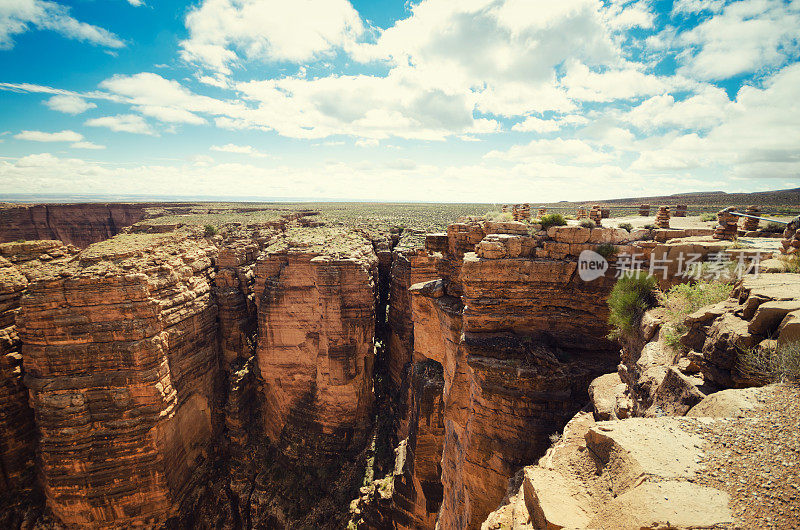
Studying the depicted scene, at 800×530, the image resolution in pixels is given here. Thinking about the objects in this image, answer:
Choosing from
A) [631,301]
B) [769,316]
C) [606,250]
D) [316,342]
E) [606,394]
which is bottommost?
[316,342]

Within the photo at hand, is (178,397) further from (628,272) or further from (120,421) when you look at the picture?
(628,272)

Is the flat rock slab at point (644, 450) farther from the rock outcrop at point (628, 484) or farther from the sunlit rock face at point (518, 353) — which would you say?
the sunlit rock face at point (518, 353)

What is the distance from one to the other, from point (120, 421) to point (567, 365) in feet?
61.3

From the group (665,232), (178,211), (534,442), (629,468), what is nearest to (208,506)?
(534,442)

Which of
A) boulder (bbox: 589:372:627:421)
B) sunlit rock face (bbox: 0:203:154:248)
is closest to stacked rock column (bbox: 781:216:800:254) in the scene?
boulder (bbox: 589:372:627:421)

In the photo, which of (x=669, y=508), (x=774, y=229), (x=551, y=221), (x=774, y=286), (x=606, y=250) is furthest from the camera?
(x=774, y=229)

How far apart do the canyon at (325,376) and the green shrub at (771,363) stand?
0.18 metres

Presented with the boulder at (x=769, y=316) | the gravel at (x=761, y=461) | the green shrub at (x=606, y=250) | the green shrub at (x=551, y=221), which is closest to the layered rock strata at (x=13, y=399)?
the green shrub at (x=551, y=221)

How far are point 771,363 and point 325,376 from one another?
62.6ft

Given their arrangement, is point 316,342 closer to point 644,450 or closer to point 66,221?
point 644,450

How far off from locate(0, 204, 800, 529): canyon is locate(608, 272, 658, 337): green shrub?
470 mm

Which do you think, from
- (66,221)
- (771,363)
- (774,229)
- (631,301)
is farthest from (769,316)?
(66,221)

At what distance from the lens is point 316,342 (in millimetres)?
20391

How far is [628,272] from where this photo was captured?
28.2 ft
